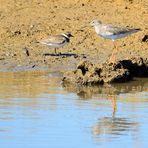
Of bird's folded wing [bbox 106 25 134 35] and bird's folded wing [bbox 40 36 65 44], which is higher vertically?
bird's folded wing [bbox 106 25 134 35]

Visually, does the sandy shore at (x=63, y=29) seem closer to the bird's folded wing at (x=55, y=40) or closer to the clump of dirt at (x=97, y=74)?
the bird's folded wing at (x=55, y=40)

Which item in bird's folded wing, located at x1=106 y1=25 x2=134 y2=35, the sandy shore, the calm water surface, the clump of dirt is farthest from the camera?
the sandy shore

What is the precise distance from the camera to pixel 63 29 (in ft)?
62.0

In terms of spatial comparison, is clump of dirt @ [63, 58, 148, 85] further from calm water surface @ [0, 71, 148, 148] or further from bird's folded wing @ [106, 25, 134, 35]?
bird's folded wing @ [106, 25, 134, 35]

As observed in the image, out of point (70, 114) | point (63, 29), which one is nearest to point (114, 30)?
point (63, 29)

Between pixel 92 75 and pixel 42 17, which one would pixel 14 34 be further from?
pixel 92 75

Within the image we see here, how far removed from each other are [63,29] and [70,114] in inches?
317

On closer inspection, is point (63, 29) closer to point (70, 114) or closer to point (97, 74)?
point (97, 74)

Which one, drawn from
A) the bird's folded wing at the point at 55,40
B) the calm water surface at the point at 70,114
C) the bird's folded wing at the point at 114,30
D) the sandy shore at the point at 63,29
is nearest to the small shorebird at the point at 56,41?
the bird's folded wing at the point at 55,40

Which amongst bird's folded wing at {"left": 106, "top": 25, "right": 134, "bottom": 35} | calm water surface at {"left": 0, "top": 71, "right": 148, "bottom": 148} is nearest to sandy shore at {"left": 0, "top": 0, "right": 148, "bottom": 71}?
bird's folded wing at {"left": 106, "top": 25, "right": 134, "bottom": 35}

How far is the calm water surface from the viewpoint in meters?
9.40

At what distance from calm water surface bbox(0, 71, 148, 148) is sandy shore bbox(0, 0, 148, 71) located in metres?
2.14

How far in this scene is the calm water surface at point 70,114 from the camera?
9398 millimetres

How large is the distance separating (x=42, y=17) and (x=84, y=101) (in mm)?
7404
